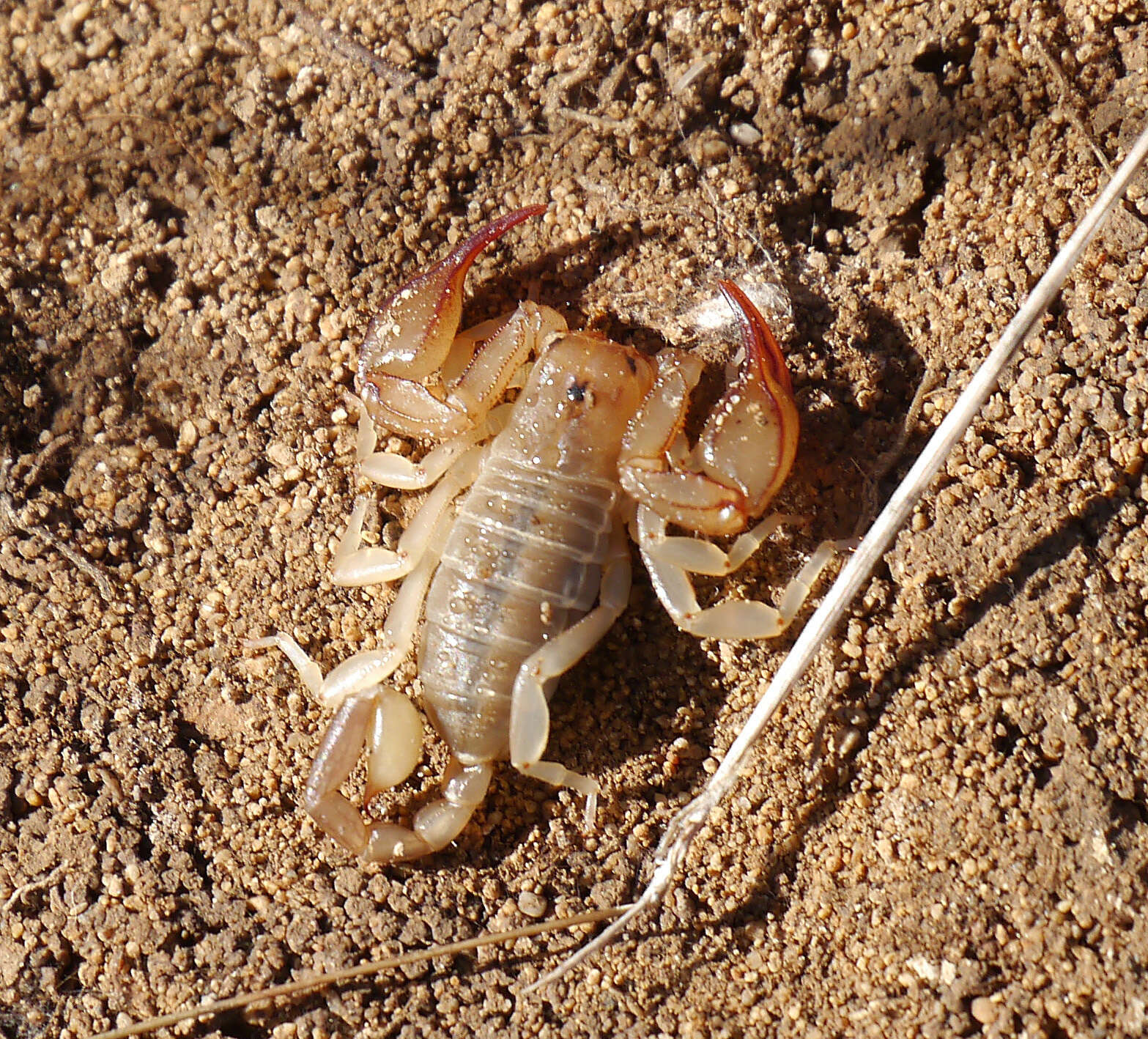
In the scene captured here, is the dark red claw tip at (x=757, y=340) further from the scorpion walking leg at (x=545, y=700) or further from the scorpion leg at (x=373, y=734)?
the scorpion leg at (x=373, y=734)

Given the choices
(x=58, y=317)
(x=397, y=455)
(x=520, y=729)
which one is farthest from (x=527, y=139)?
(x=520, y=729)

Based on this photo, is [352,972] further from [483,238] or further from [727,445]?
[483,238]

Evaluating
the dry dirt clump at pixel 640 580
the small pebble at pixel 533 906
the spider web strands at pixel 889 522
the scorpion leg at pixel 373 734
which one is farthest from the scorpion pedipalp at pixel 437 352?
the small pebble at pixel 533 906

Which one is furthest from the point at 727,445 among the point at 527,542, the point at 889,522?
the point at 527,542

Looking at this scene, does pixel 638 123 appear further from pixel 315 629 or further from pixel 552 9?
pixel 315 629

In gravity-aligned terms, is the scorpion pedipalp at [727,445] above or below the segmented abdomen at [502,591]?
above

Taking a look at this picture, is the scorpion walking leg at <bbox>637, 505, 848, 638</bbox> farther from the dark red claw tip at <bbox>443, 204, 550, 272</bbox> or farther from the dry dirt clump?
the dark red claw tip at <bbox>443, 204, 550, 272</bbox>
